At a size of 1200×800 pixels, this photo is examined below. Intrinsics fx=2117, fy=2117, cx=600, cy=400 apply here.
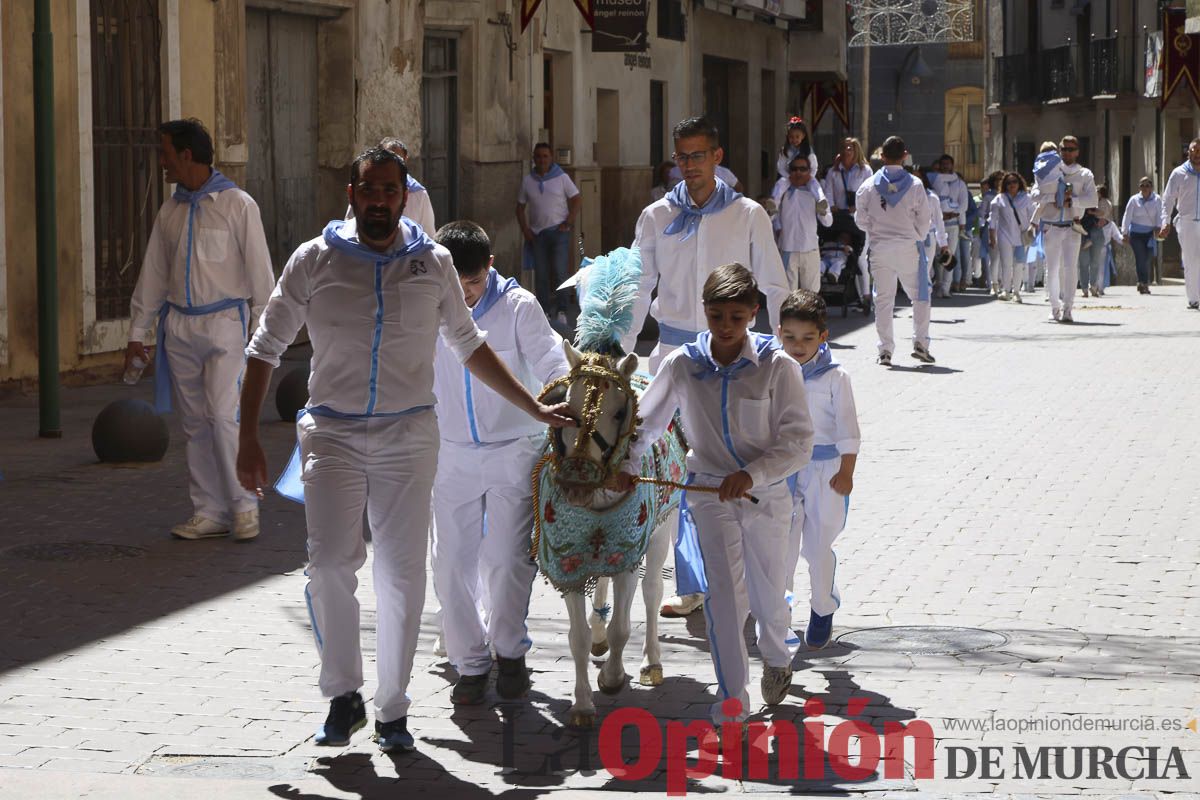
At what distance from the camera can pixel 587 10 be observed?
3006 cm

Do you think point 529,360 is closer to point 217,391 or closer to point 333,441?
point 333,441

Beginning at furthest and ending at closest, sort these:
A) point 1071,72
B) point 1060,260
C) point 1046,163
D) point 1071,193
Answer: point 1071,72 → point 1046,163 → point 1060,260 → point 1071,193

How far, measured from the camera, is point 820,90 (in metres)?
46.2

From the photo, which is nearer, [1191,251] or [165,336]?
[165,336]

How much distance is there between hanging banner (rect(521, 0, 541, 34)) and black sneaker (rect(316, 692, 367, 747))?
21461 millimetres

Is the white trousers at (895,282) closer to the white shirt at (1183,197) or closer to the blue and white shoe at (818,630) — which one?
the white shirt at (1183,197)

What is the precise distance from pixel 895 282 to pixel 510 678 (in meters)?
12.3

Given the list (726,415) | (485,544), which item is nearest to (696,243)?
(485,544)

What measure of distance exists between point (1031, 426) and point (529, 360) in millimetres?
8153

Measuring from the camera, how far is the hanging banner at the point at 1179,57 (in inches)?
1417

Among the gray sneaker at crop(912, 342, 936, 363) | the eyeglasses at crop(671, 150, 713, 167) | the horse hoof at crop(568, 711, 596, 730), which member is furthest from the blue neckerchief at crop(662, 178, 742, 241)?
the gray sneaker at crop(912, 342, 936, 363)

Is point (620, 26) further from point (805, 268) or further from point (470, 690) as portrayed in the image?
point (470, 690)

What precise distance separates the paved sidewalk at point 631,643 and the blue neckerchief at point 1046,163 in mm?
11435

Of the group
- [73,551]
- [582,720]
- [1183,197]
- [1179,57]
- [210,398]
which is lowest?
[582,720]
